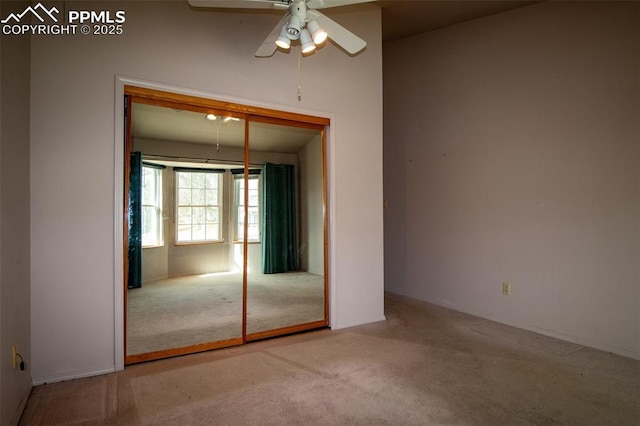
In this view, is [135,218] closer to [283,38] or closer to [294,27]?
[283,38]

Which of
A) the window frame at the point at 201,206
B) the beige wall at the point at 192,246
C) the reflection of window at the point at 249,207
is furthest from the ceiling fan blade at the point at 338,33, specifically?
the window frame at the point at 201,206

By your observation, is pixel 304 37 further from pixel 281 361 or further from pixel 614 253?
pixel 614 253

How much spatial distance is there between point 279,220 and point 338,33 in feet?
6.36

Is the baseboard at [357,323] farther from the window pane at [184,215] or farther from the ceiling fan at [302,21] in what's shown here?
the ceiling fan at [302,21]

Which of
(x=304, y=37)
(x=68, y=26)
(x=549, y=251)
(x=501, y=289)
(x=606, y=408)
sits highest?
(x=68, y=26)

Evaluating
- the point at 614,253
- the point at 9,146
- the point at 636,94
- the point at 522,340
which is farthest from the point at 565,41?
the point at 9,146

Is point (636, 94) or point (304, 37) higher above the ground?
point (304, 37)

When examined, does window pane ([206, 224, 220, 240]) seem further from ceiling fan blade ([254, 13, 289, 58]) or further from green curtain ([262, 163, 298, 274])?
ceiling fan blade ([254, 13, 289, 58])

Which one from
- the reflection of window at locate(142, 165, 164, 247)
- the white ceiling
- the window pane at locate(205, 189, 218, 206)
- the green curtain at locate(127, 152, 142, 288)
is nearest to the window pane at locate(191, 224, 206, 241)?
the window pane at locate(205, 189, 218, 206)

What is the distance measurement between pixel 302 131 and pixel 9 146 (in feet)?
7.65

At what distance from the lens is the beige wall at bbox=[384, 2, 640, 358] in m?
2.97

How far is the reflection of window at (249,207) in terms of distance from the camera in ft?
11.0

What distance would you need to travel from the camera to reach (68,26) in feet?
8.04

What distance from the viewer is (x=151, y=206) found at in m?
3.02
